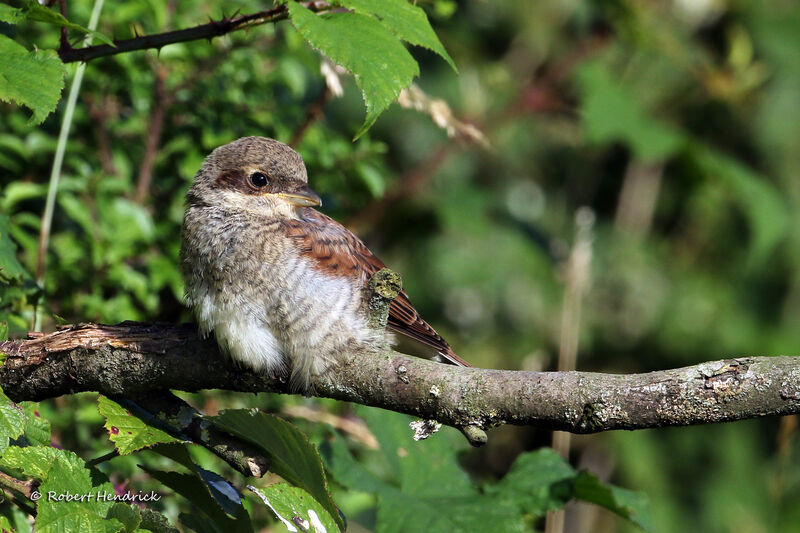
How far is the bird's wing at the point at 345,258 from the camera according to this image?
2943 millimetres

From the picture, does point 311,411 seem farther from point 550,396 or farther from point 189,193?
point 550,396

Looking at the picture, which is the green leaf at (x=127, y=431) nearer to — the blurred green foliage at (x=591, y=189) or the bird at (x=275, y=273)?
the bird at (x=275, y=273)

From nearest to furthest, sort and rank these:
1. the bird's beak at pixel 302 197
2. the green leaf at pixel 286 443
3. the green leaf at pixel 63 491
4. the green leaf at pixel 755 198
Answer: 1. the green leaf at pixel 63 491
2. the green leaf at pixel 286 443
3. the bird's beak at pixel 302 197
4. the green leaf at pixel 755 198

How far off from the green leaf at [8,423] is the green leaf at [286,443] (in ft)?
1.53

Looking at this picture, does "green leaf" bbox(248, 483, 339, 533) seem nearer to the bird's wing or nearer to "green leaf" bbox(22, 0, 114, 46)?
the bird's wing

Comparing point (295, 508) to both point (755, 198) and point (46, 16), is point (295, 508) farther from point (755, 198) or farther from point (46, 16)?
point (755, 198)

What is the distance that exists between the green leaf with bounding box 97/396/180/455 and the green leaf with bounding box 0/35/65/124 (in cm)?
76

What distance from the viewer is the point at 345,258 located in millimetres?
3033

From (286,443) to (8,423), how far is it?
2.20 ft

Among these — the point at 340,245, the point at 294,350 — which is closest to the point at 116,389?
the point at 294,350

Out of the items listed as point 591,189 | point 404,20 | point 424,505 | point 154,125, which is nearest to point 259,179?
point 154,125

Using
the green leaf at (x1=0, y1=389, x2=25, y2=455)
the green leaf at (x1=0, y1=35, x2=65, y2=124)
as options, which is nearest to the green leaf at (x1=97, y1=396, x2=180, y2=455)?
the green leaf at (x1=0, y1=389, x2=25, y2=455)

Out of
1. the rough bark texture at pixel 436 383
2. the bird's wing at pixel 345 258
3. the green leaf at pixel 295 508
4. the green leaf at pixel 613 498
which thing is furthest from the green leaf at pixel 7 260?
the green leaf at pixel 613 498

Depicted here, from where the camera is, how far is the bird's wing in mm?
2943
